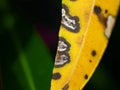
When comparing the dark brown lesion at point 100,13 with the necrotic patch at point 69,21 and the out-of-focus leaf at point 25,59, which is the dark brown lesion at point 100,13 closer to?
the necrotic patch at point 69,21

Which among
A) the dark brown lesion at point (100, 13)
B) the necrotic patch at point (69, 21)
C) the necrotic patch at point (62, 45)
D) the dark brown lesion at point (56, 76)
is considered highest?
the dark brown lesion at point (100, 13)

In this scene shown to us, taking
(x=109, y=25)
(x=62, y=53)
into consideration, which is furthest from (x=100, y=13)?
(x=62, y=53)

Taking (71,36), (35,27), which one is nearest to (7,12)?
(35,27)

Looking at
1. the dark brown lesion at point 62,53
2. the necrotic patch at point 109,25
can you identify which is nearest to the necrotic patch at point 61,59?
the dark brown lesion at point 62,53

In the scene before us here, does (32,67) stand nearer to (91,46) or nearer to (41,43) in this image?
(41,43)

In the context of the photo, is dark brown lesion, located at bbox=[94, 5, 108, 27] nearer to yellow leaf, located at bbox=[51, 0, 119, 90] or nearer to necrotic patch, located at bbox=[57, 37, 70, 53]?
yellow leaf, located at bbox=[51, 0, 119, 90]

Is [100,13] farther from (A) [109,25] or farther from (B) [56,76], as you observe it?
(B) [56,76]
